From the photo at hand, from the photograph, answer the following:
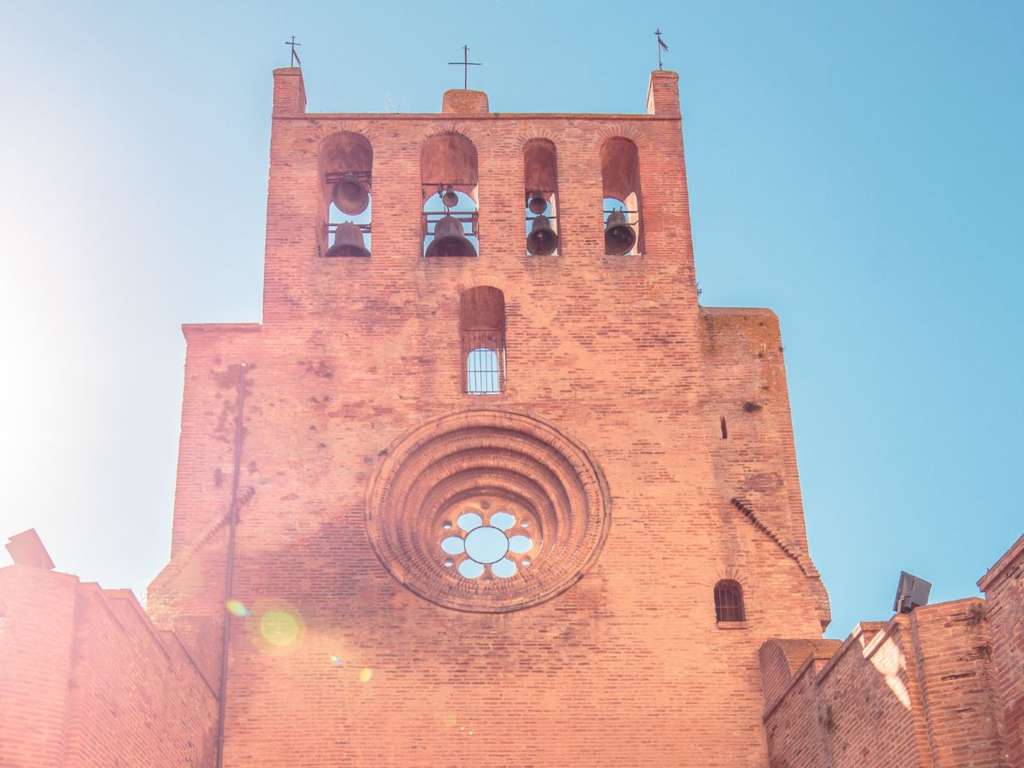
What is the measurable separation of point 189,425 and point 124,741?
6.02m

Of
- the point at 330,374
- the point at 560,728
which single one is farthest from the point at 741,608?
the point at 330,374

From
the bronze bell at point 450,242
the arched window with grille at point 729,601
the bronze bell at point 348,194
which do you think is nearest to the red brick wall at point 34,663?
the arched window with grille at point 729,601

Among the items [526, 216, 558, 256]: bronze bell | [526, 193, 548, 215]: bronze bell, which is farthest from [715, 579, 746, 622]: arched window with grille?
[526, 193, 548, 215]: bronze bell

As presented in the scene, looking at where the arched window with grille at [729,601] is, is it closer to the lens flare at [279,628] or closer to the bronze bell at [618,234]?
the lens flare at [279,628]

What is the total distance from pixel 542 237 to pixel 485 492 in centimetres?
397

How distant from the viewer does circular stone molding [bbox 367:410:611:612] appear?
1900 cm

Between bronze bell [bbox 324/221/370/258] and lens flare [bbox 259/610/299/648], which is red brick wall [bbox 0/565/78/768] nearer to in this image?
lens flare [bbox 259/610/299/648]

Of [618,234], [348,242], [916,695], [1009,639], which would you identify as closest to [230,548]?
[348,242]

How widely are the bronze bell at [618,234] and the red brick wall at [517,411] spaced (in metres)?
0.44

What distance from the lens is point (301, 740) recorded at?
57.9 feet

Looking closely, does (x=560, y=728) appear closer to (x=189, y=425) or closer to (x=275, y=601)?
(x=275, y=601)

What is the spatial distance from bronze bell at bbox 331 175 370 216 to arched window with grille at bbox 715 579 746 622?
771 centimetres

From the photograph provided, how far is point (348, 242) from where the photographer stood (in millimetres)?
21688

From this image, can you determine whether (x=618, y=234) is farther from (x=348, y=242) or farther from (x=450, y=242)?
(x=348, y=242)
